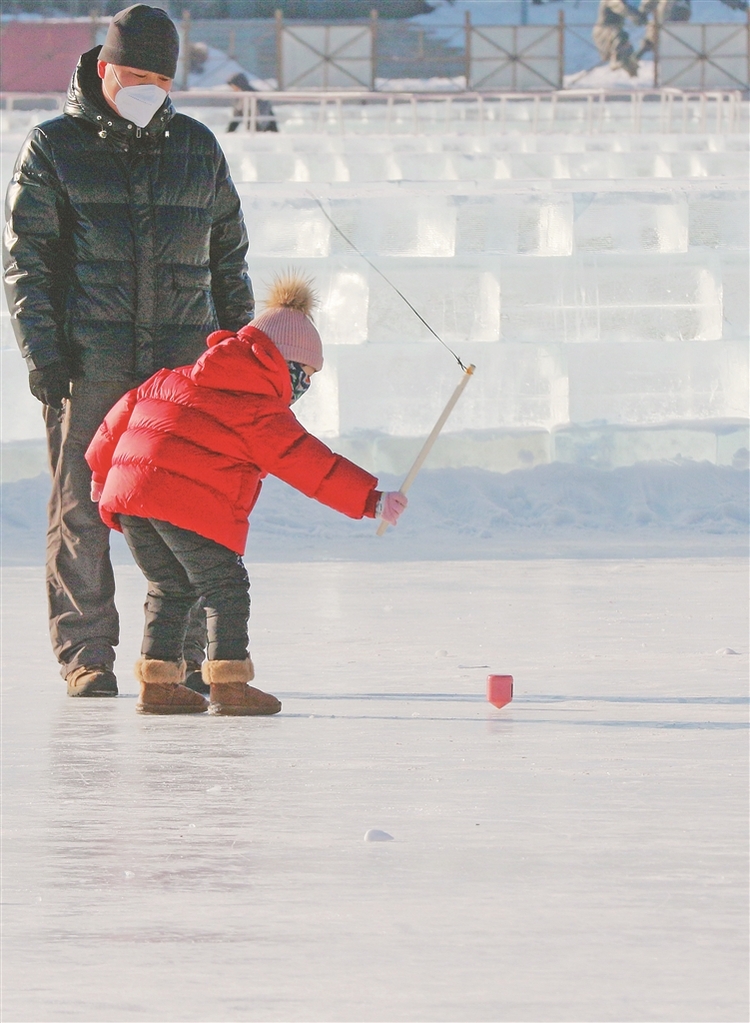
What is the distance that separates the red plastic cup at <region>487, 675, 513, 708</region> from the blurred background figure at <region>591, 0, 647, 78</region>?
36.1 meters

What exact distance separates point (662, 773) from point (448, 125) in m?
20.5

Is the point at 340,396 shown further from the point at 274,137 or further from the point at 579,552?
the point at 274,137

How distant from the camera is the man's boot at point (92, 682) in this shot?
14.4 ft

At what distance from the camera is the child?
13.2ft

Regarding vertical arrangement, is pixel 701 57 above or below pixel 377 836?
above

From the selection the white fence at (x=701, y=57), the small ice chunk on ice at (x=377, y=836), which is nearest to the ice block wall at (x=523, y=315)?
the small ice chunk on ice at (x=377, y=836)

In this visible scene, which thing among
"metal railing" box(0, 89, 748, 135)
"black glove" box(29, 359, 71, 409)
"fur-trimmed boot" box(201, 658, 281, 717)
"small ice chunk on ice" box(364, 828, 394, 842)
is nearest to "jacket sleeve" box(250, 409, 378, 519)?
"fur-trimmed boot" box(201, 658, 281, 717)

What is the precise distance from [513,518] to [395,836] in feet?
17.1

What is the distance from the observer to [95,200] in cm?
429

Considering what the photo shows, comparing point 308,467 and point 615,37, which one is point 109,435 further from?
point 615,37

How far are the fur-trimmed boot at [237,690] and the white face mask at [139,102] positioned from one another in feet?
3.72

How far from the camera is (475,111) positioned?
3042 centimetres

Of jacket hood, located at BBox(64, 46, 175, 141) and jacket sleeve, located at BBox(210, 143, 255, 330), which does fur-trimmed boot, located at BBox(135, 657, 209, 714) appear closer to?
jacket sleeve, located at BBox(210, 143, 255, 330)

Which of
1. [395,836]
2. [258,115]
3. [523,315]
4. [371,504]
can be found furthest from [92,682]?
[258,115]
